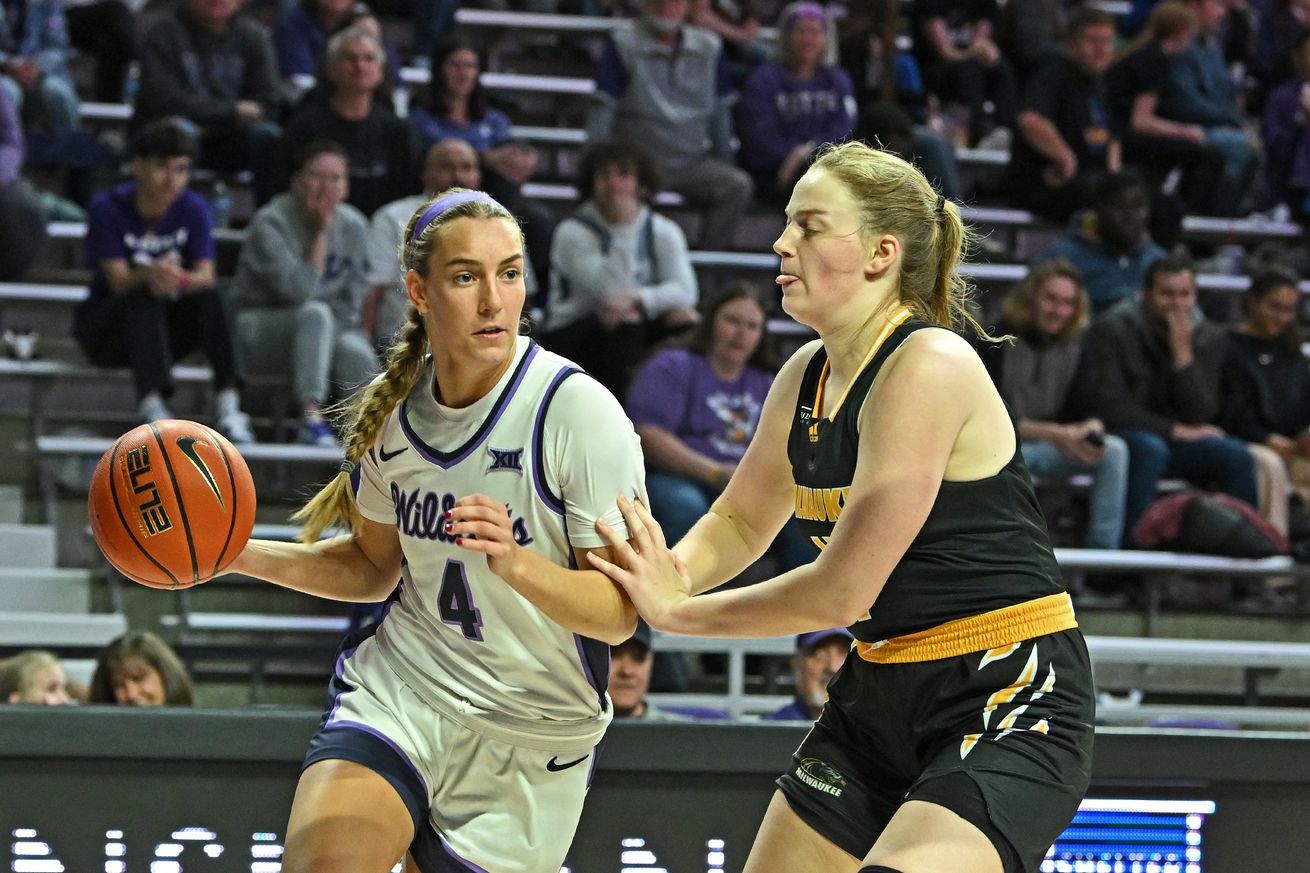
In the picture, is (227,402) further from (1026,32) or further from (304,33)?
(1026,32)

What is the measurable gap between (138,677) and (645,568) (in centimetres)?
272

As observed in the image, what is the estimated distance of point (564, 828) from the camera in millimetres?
3447

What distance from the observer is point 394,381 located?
11.8ft

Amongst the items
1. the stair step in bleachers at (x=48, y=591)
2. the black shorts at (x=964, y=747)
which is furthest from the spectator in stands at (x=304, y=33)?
the black shorts at (x=964, y=747)

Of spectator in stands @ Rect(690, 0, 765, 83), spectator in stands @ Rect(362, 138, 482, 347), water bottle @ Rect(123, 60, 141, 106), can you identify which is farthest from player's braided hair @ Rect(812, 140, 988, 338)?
water bottle @ Rect(123, 60, 141, 106)

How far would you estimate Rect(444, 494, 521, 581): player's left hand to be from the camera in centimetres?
295

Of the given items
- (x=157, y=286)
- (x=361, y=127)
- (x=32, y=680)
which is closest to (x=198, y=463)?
(x=32, y=680)

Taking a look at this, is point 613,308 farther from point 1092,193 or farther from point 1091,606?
point 1092,193

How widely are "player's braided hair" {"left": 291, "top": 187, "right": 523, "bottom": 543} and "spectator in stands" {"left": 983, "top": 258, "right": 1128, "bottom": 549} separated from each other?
179 inches

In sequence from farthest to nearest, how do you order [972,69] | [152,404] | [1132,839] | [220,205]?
[972,69], [220,205], [152,404], [1132,839]

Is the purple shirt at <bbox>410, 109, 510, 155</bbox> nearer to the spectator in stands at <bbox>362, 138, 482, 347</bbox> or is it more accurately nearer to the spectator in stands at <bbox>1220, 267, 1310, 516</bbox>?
the spectator in stands at <bbox>362, 138, 482, 347</bbox>

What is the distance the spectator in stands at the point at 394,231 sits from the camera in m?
7.64

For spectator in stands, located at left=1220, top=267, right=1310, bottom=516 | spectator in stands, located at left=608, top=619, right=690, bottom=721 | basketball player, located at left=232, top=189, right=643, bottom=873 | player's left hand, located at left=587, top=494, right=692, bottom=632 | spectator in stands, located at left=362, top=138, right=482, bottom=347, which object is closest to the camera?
player's left hand, located at left=587, top=494, right=692, bottom=632

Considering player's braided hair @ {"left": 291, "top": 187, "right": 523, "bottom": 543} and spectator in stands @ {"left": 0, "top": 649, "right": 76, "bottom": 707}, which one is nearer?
player's braided hair @ {"left": 291, "top": 187, "right": 523, "bottom": 543}
